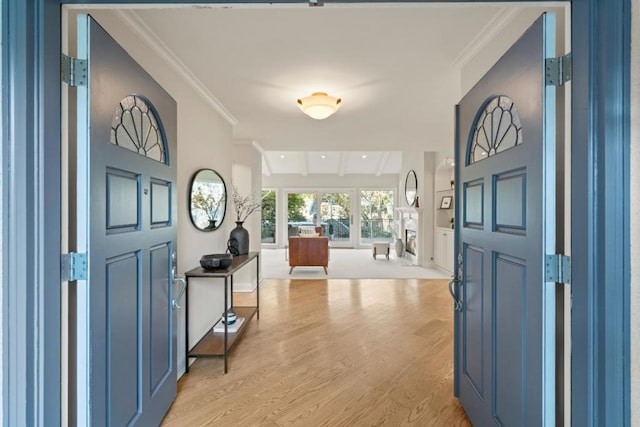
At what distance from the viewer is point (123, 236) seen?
1.34m

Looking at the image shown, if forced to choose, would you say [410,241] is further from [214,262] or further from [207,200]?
[214,262]

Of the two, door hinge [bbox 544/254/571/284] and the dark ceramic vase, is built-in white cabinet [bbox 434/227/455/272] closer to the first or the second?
the dark ceramic vase

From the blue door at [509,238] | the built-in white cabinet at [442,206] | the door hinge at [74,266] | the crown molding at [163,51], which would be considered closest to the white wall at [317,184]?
the built-in white cabinet at [442,206]

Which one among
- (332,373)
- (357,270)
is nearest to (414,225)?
(357,270)

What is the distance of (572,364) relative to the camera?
3.33 ft

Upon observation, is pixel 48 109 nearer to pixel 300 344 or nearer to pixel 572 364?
pixel 572 364

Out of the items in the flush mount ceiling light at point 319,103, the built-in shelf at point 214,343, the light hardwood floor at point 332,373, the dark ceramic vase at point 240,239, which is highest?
the flush mount ceiling light at point 319,103

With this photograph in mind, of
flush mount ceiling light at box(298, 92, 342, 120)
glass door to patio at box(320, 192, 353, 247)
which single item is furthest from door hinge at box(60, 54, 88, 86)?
glass door to patio at box(320, 192, 353, 247)

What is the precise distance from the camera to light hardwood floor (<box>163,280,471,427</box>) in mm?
1872

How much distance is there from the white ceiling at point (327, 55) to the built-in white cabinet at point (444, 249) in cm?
261

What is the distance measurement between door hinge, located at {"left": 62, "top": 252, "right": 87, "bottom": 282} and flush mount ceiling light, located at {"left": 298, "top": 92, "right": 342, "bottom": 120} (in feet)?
7.24

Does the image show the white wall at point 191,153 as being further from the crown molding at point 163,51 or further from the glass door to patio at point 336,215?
the glass door to patio at point 336,215

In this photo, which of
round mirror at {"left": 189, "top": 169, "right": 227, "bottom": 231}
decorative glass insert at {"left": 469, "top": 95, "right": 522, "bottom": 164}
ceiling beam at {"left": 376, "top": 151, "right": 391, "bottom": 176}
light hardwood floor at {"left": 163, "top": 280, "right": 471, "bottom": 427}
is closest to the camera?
decorative glass insert at {"left": 469, "top": 95, "right": 522, "bottom": 164}

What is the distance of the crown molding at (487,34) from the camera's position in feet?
5.54
